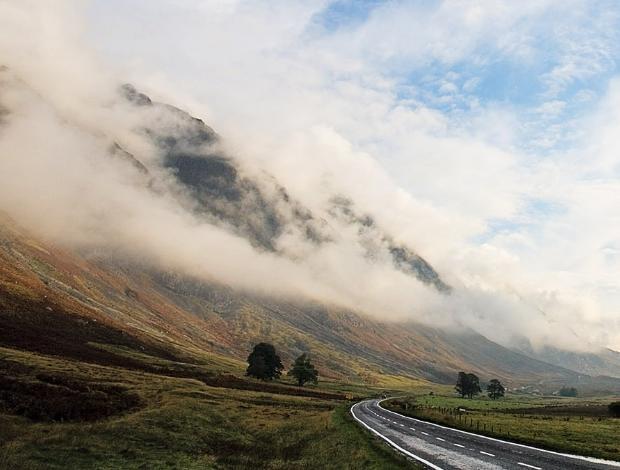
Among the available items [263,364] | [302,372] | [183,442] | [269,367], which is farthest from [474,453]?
[302,372]

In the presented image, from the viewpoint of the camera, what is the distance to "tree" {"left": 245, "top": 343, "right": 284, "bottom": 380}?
15738cm

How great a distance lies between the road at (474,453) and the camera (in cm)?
2717

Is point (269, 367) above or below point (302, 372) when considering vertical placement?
below

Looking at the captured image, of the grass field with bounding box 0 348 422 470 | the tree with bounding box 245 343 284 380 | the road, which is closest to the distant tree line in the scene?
the tree with bounding box 245 343 284 380

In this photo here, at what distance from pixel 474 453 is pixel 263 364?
131842mm

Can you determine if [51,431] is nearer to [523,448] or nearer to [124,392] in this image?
[124,392]

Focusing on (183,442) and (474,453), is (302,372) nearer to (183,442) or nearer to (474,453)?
A: (183,442)

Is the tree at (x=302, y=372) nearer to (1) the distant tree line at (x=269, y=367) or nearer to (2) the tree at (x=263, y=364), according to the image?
(1) the distant tree line at (x=269, y=367)

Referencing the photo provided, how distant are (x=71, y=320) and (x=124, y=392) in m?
147

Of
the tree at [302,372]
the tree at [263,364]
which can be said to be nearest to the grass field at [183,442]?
the tree at [263,364]

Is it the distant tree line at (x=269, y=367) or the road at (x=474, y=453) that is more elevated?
the road at (x=474, y=453)

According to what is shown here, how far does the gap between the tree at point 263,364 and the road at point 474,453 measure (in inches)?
4583

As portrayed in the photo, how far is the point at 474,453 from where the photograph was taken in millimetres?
32562

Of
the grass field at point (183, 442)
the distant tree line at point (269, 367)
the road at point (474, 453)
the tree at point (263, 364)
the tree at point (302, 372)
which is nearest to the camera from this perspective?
the road at point (474, 453)
